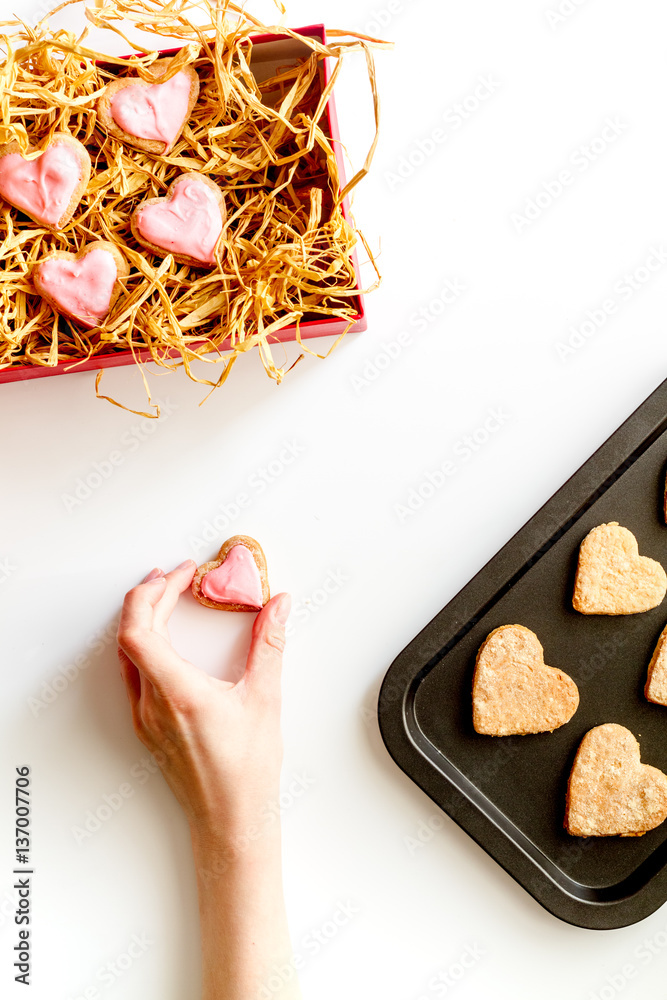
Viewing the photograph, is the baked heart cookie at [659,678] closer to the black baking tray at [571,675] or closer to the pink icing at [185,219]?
the black baking tray at [571,675]

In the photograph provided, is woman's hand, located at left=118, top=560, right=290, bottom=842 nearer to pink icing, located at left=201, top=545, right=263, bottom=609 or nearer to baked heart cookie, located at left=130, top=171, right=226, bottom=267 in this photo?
pink icing, located at left=201, top=545, right=263, bottom=609

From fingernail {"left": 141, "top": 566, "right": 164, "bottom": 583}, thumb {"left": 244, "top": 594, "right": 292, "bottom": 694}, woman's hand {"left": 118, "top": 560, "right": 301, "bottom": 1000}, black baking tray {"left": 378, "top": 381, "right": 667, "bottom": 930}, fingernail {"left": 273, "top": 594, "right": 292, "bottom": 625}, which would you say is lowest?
woman's hand {"left": 118, "top": 560, "right": 301, "bottom": 1000}

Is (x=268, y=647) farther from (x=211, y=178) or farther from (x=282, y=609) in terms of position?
(x=211, y=178)

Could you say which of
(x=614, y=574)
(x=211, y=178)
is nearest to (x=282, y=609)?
(x=614, y=574)

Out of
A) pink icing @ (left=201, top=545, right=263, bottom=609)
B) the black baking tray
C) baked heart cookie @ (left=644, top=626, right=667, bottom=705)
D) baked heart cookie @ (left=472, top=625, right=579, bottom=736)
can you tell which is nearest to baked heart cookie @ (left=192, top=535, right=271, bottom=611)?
pink icing @ (left=201, top=545, right=263, bottom=609)

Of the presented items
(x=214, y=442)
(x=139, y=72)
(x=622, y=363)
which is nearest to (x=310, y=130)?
(x=139, y=72)

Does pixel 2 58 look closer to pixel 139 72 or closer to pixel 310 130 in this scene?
pixel 139 72

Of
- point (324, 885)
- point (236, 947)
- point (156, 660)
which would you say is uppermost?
point (156, 660)
